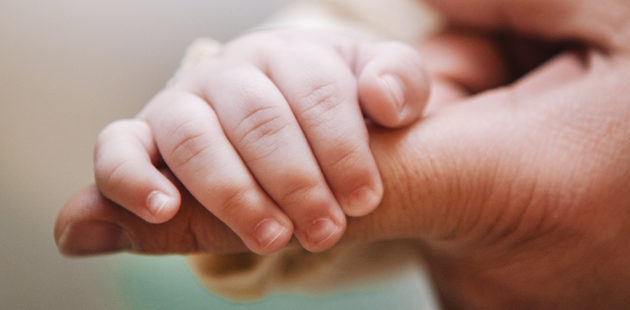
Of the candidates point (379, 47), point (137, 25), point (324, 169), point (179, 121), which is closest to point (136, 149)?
point (179, 121)

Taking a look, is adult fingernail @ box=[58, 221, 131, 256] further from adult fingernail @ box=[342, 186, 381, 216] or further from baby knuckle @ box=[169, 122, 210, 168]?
adult fingernail @ box=[342, 186, 381, 216]

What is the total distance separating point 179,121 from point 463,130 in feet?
1.01

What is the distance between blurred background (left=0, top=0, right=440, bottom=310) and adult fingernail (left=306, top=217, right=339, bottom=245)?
10.3 inches

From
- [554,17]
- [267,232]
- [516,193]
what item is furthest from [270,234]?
[554,17]

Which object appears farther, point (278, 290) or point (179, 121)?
point (278, 290)

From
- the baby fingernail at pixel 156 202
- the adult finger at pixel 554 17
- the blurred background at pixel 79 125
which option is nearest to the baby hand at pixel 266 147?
the baby fingernail at pixel 156 202

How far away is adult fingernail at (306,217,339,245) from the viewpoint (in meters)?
0.49

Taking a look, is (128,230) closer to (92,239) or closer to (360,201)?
(92,239)

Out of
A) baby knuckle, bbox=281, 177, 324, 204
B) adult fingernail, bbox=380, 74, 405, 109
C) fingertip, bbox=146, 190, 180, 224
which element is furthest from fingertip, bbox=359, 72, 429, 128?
fingertip, bbox=146, 190, 180, 224

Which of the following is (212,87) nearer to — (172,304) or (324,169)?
(324,169)

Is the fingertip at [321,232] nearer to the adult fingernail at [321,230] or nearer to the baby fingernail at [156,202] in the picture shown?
the adult fingernail at [321,230]

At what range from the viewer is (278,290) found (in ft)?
2.46

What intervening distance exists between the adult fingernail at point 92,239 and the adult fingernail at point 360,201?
221 millimetres

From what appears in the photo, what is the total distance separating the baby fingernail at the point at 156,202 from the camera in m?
0.46
